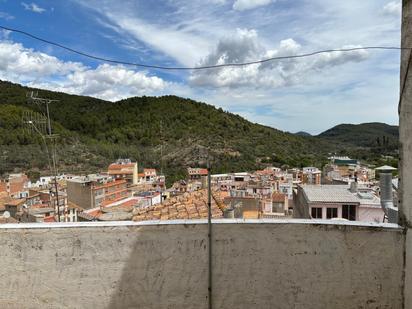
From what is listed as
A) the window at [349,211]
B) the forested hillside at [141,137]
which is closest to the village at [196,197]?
the window at [349,211]

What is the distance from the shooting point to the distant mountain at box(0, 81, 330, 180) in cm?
4316

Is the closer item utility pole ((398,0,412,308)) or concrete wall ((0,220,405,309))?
utility pole ((398,0,412,308))

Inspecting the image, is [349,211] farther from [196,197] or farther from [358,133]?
Answer: [358,133]

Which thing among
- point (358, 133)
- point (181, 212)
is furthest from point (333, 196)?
point (358, 133)

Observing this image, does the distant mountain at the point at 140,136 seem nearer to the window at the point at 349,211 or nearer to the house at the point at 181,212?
the house at the point at 181,212

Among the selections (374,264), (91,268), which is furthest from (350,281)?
(91,268)

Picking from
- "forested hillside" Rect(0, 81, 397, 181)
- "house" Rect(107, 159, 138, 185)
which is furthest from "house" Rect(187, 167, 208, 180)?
"house" Rect(107, 159, 138, 185)

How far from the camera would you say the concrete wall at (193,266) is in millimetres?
2570

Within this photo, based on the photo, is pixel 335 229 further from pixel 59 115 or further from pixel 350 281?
pixel 59 115

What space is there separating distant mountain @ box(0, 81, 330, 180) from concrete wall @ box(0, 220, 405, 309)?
114ft

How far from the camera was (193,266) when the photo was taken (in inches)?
103

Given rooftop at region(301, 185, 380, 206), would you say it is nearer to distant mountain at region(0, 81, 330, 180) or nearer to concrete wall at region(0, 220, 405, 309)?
concrete wall at region(0, 220, 405, 309)

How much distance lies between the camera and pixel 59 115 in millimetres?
57969

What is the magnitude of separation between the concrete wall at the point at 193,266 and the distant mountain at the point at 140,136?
114ft
